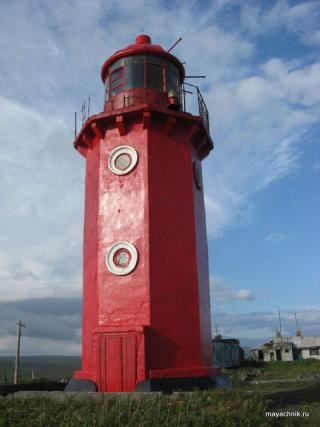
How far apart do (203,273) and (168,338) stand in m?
2.65

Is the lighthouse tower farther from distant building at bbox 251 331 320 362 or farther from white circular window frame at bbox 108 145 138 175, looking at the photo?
distant building at bbox 251 331 320 362

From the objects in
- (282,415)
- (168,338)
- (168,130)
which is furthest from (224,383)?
(168,130)

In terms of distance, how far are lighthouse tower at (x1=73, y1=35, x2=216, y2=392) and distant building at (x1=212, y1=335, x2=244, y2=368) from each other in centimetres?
3396

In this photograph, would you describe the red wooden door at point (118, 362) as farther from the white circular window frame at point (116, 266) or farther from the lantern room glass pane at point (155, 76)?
the lantern room glass pane at point (155, 76)

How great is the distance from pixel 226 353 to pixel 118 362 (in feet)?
134

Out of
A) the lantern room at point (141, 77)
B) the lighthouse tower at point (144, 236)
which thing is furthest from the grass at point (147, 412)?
the lantern room at point (141, 77)

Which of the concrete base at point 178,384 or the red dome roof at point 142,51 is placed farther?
the red dome roof at point 142,51

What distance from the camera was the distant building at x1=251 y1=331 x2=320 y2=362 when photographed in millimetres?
65812

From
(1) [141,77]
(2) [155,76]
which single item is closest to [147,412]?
(1) [141,77]

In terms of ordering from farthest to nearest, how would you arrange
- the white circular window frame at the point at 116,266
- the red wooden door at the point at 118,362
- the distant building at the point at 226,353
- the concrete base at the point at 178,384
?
the distant building at the point at 226,353 < the white circular window frame at the point at 116,266 < the red wooden door at the point at 118,362 < the concrete base at the point at 178,384

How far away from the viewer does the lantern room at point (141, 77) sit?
15695 mm

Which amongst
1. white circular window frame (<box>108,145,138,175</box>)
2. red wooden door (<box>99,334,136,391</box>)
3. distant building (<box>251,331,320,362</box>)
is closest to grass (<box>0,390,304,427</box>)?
red wooden door (<box>99,334,136,391</box>)

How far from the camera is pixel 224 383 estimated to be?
47.0 feet

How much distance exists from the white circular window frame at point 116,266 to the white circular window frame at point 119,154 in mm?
2330
